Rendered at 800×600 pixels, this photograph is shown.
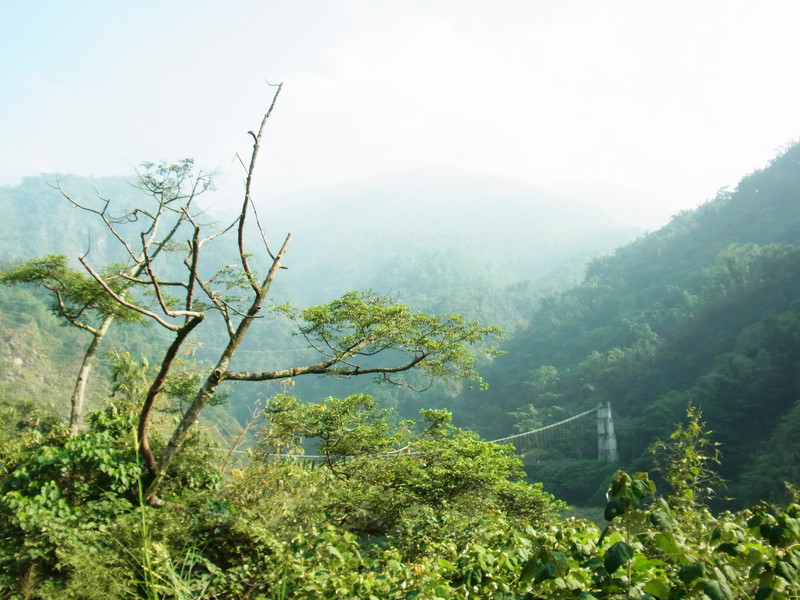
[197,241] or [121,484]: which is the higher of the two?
[197,241]

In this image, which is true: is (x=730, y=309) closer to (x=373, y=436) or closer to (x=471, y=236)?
(x=373, y=436)

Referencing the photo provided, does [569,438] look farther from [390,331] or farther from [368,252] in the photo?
[368,252]

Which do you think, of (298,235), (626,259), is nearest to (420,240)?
(298,235)

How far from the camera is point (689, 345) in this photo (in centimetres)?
2600

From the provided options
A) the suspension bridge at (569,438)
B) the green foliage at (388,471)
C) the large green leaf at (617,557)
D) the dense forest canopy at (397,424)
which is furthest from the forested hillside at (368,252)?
the suspension bridge at (569,438)

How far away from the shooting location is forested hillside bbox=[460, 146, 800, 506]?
1839 centimetres

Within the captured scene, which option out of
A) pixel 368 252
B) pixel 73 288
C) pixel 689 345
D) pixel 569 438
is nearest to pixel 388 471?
pixel 73 288

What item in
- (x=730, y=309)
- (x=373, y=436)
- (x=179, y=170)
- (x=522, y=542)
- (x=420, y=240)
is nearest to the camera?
(x=522, y=542)

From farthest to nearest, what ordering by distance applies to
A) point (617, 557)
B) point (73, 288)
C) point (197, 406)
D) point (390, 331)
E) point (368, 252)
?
point (368, 252), point (73, 288), point (390, 331), point (197, 406), point (617, 557)

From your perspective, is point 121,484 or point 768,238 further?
point 768,238

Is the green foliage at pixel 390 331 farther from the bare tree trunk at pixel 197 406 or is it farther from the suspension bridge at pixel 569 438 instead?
the suspension bridge at pixel 569 438

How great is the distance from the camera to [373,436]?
732 centimetres

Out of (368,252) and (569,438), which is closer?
(569,438)

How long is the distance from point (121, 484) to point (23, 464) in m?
0.80
